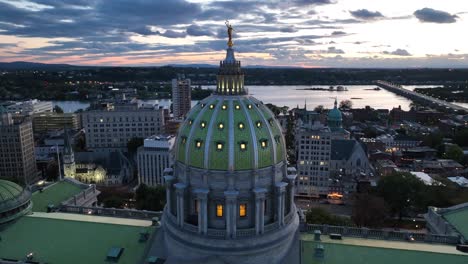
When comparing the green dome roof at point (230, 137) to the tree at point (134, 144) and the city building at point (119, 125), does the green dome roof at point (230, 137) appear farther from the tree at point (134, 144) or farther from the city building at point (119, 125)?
the city building at point (119, 125)

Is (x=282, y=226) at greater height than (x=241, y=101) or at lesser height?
lesser

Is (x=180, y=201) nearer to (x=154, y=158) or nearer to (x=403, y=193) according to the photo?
(x=403, y=193)

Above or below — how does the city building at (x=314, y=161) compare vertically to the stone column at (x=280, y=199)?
below

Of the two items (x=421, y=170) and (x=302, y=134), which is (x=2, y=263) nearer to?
(x=302, y=134)

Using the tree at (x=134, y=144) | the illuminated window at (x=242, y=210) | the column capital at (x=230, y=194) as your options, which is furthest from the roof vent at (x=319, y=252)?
the tree at (x=134, y=144)

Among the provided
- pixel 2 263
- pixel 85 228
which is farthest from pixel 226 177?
pixel 2 263

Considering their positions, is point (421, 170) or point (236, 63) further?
point (421, 170)

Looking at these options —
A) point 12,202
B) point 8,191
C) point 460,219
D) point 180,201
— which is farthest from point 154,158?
point 460,219

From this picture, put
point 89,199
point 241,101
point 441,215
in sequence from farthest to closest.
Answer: point 89,199
point 441,215
point 241,101
